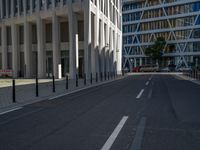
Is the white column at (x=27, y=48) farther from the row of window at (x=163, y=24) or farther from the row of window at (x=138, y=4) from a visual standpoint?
the row of window at (x=138, y=4)

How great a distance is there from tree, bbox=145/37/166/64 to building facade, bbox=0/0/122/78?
32.8 meters

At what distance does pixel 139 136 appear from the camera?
221 inches

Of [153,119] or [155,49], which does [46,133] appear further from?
[155,49]

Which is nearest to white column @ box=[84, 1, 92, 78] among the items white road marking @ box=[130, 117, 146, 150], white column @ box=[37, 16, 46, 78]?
white column @ box=[37, 16, 46, 78]

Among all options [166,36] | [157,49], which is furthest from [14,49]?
[166,36]

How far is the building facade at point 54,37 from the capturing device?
3206 centimetres

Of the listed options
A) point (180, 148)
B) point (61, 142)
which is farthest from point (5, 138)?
point (180, 148)

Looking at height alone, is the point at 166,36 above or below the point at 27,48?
above

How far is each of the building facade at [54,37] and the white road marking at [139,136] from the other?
24608 mm

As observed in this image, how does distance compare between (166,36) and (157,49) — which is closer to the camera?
(157,49)

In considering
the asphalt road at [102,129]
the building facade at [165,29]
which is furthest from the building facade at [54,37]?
the building facade at [165,29]

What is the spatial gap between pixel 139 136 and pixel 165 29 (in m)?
75.8

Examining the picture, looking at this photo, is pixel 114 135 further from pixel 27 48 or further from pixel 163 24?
pixel 163 24

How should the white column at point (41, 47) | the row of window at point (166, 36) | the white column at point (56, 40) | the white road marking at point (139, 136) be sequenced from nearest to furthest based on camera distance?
the white road marking at point (139, 136) → the white column at point (56, 40) → the white column at point (41, 47) → the row of window at point (166, 36)
